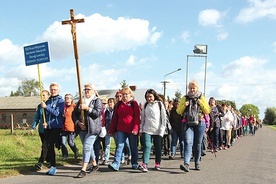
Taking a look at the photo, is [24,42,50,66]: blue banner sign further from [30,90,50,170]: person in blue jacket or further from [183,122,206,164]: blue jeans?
[183,122,206,164]: blue jeans

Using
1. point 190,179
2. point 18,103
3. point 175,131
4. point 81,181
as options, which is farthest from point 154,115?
point 18,103

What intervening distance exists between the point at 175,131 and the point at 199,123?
10.1 ft

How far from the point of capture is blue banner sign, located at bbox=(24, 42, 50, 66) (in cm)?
852

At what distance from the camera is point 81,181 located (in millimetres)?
6824

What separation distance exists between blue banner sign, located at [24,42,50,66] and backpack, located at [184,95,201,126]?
3.34 meters

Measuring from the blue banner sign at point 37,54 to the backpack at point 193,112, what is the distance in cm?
334

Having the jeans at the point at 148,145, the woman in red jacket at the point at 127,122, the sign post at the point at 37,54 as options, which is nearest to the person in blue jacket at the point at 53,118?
the sign post at the point at 37,54

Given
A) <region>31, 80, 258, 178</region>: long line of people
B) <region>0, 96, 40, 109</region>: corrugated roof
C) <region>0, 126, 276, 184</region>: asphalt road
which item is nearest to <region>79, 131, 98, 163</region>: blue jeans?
<region>31, 80, 258, 178</region>: long line of people

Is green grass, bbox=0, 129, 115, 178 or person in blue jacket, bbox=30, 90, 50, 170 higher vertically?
person in blue jacket, bbox=30, 90, 50, 170

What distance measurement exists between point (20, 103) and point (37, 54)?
5310cm

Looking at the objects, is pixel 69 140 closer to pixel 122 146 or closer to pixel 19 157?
pixel 19 157

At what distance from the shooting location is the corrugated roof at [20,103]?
5721 centimetres

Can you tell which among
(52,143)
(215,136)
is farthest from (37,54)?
(215,136)

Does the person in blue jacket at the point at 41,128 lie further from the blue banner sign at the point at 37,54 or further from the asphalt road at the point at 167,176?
the blue banner sign at the point at 37,54
